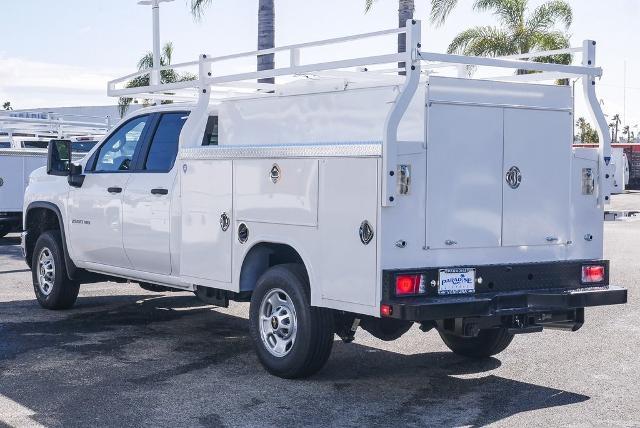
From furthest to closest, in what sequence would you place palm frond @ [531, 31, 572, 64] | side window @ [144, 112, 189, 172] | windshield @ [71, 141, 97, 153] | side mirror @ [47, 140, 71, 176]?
palm frond @ [531, 31, 572, 64] < windshield @ [71, 141, 97, 153] < side mirror @ [47, 140, 71, 176] < side window @ [144, 112, 189, 172]

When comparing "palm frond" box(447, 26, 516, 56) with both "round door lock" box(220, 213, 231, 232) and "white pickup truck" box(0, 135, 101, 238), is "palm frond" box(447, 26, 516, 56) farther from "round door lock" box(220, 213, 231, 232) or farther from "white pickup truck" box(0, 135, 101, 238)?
"round door lock" box(220, 213, 231, 232)

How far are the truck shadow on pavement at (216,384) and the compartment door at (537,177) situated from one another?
3.94 feet

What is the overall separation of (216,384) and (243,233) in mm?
1275

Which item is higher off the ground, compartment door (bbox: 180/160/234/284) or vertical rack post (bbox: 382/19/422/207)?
vertical rack post (bbox: 382/19/422/207)

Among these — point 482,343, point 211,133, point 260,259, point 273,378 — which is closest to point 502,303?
point 482,343

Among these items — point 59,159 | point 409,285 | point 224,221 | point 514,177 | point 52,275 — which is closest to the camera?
point 409,285

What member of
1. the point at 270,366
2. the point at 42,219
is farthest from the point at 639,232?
the point at 270,366

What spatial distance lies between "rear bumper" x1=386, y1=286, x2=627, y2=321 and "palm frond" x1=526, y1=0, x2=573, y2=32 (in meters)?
32.6

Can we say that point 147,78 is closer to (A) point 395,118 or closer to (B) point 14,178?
(B) point 14,178

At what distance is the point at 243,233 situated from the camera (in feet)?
27.9

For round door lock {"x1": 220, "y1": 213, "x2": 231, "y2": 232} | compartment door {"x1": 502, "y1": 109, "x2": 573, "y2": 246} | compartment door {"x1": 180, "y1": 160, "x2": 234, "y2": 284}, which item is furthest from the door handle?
compartment door {"x1": 502, "y1": 109, "x2": 573, "y2": 246}

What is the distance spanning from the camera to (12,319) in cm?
1089

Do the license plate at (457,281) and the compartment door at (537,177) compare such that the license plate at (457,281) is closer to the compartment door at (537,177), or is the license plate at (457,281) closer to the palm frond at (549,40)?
the compartment door at (537,177)

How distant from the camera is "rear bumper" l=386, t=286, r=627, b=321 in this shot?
7.07 meters
